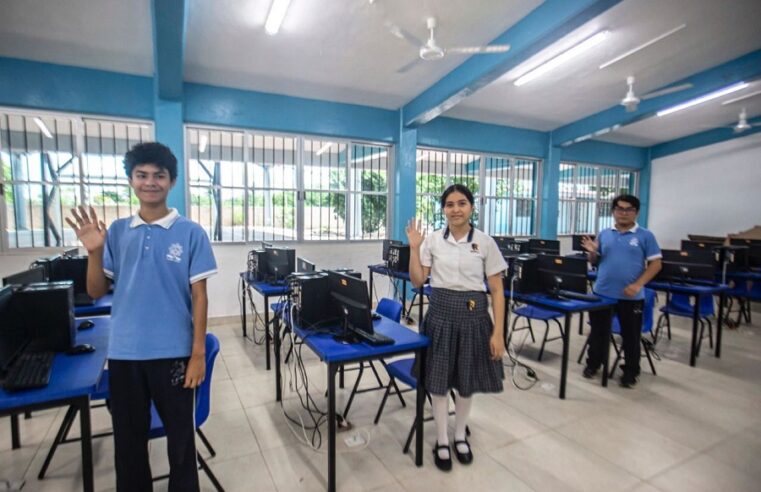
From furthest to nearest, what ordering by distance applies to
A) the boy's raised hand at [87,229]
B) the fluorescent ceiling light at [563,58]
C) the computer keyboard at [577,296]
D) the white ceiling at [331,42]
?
the fluorescent ceiling light at [563,58] → the white ceiling at [331,42] → the computer keyboard at [577,296] → the boy's raised hand at [87,229]

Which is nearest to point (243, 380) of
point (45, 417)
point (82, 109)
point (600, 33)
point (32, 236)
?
point (45, 417)

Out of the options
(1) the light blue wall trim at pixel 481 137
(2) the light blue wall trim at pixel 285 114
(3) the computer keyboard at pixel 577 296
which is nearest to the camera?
(3) the computer keyboard at pixel 577 296

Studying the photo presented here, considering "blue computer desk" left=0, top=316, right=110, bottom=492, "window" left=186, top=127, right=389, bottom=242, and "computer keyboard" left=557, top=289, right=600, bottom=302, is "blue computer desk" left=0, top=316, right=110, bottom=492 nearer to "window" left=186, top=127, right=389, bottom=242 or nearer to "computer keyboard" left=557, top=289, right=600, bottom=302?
"computer keyboard" left=557, top=289, right=600, bottom=302

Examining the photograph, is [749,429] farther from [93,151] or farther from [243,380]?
[93,151]

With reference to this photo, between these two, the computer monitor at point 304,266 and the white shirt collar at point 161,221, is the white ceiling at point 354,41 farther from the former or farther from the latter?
the white shirt collar at point 161,221

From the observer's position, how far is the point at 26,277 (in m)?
2.33

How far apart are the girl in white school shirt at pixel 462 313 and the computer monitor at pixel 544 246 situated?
355cm

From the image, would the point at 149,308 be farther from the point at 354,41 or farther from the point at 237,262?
the point at 237,262

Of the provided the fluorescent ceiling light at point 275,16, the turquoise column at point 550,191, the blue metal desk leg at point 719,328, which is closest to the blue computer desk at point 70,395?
the fluorescent ceiling light at point 275,16

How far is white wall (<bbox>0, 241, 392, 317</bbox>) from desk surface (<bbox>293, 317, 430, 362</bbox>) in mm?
2764

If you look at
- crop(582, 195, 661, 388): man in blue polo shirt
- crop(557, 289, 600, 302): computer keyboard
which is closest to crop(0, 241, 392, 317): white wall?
crop(557, 289, 600, 302): computer keyboard

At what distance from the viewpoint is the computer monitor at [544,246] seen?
5.41 m

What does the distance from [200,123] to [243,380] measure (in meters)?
3.50

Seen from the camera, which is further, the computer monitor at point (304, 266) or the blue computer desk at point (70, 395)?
the computer monitor at point (304, 266)
